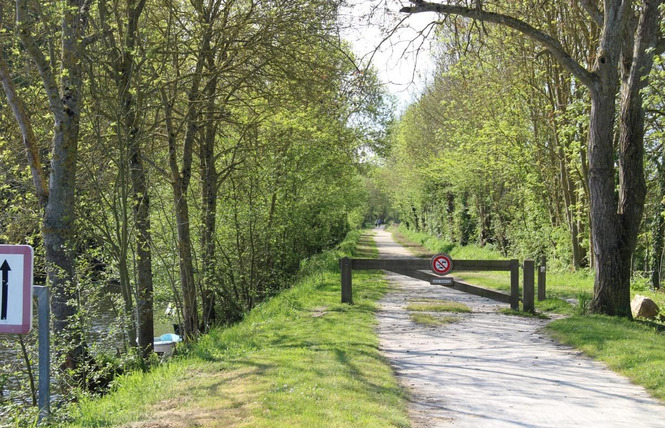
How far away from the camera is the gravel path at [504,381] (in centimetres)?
588

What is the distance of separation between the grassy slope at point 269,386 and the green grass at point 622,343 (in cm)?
309

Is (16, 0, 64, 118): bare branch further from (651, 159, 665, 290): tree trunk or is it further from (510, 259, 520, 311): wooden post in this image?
(651, 159, 665, 290): tree trunk

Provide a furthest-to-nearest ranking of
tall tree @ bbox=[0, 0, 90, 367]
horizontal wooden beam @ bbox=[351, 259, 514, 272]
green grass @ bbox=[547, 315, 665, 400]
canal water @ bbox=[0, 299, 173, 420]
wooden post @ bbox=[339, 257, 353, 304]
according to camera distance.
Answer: wooden post @ bbox=[339, 257, 353, 304]
horizontal wooden beam @ bbox=[351, 259, 514, 272]
tall tree @ bbox=[0, 0, 90, 367]
canal water @ bbox=[0, 299, 173, 420]
green grass @ bbox=[547, 315, 665, 400]

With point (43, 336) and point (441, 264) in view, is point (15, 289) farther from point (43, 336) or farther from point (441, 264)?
point (441, 264)

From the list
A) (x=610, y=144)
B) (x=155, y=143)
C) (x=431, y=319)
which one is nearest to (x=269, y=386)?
(x=431, y=319)

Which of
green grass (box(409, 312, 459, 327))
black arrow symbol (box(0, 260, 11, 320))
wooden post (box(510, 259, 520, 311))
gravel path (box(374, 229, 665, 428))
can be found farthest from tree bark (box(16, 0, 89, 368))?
wooden post (box(510, 259, 520, 311))

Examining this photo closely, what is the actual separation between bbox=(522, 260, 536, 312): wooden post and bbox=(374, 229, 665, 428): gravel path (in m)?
1.10

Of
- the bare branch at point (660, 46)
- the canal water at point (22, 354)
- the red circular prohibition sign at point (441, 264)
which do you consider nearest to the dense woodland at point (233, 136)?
the bare branch at point (660, 46)

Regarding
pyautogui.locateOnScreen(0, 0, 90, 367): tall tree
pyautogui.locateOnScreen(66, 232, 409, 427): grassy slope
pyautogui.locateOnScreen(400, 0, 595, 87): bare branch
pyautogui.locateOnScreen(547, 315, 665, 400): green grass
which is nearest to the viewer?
pyautogui.locateOnScreen(66, 232, 409, 427): grassy slope

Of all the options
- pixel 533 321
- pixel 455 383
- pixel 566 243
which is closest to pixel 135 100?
pixel 455 383

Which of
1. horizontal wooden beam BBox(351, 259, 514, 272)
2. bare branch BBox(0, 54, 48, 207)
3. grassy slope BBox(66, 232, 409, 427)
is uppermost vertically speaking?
bare branch BBox(0, 54, 48, 207)

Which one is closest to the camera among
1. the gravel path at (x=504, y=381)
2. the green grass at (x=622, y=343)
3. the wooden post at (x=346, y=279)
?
the gravel path at (x=504, y=381)

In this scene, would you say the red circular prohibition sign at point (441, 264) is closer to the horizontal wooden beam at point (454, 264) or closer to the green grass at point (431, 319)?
the horizontal wooden beam at point (454, 264)

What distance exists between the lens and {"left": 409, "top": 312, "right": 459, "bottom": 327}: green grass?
11.8 meters
